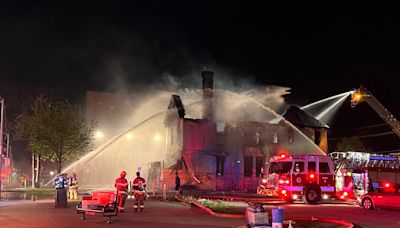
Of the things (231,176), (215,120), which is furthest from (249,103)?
(231,176)

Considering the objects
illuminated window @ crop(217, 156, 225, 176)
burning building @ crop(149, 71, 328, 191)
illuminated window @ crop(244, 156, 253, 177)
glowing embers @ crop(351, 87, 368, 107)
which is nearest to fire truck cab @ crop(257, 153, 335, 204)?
glowing embers @ crop(351, 87, 368, 107)

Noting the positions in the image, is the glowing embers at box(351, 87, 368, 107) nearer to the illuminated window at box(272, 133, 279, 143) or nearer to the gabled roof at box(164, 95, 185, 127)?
the illuminated window at box(272, 133, 279, 143)

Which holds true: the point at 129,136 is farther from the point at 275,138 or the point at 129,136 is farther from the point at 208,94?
the point at 275,138

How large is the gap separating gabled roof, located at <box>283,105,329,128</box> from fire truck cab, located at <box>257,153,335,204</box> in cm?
2851

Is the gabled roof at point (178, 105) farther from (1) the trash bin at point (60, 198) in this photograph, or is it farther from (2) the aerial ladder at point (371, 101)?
(1) the trash bin at point (60, 198)

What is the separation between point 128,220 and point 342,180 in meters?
13.7

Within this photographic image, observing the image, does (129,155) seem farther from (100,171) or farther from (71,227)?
(71,227)

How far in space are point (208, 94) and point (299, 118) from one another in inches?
515

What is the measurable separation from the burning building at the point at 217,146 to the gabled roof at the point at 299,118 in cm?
293

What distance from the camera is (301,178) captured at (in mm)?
23062

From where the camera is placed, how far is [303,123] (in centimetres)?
5241

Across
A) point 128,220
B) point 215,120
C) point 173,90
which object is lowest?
point 128,220

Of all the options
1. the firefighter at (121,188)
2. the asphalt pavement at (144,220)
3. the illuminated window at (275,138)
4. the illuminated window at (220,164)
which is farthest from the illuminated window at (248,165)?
the firefighter at (121,188)

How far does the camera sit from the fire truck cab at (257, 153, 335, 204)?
75.0 feet
